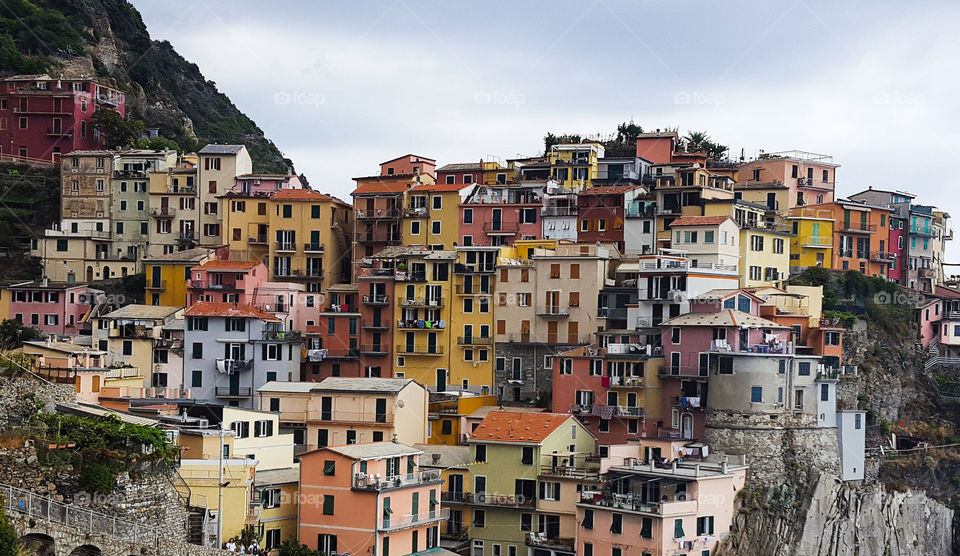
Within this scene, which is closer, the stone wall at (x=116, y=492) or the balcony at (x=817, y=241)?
the stone wall at (x=116, y=492)

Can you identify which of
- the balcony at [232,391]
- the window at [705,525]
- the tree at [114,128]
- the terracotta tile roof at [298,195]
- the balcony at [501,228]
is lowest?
the window at [705,525]

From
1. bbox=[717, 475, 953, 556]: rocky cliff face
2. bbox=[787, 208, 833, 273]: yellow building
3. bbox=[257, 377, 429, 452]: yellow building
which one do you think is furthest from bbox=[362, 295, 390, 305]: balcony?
bbox=[717, 475, 953, 556]: rocky cliff face

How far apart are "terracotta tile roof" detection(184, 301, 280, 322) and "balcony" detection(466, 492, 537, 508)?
19.5 m

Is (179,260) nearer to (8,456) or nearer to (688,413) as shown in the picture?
(688,413)

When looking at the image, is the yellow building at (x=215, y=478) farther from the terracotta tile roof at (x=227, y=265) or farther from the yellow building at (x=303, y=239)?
the yellow building at (x=303, y=239)

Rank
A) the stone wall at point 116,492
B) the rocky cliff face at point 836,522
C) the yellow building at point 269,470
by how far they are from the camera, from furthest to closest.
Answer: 1. the rocky cliff face at point 836,522
2. the yellow building at point 269,470
3. the stone wall at point 116,492

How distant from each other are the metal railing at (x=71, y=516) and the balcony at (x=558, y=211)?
47862 mm

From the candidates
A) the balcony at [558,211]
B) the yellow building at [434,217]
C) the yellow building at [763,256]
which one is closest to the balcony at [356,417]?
the yellow building at [434,217]

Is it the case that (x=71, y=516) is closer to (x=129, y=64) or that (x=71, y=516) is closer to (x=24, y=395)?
(x=24, y=395)

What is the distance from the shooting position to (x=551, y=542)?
62625 millimetres

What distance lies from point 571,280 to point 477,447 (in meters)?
14.1

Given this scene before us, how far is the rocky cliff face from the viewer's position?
61.8 meters

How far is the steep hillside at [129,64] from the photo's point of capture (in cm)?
11412

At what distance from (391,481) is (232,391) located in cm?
2254
